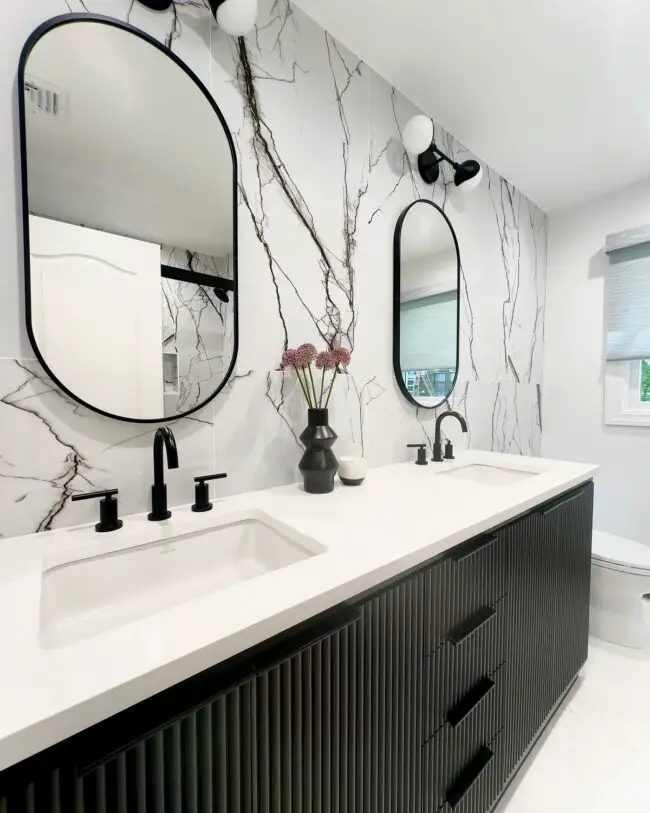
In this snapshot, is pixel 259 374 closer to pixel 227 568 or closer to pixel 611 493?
pixel 227 568

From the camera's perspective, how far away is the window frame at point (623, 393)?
2275mm

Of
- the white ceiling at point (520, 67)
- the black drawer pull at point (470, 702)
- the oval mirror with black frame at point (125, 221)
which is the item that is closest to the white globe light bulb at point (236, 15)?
the oval mirror with black frame at point (125, 221)

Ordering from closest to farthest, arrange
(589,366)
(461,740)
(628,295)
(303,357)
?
(461,740), (303,357), (628,295), (589,366)

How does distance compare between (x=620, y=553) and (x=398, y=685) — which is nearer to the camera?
(x=398, y=685)

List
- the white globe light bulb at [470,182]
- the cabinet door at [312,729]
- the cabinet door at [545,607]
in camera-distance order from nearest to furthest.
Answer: the cabinet door at [312,729] < the cabinet door at [545,607] < the white globe light bulb at [470,182]

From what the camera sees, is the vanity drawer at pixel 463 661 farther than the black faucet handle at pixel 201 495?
No

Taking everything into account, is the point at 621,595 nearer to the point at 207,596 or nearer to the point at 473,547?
the point at 473,547

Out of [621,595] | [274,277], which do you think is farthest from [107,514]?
[621,595]

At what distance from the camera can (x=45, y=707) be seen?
1.23 feet

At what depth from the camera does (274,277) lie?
3.99 feet

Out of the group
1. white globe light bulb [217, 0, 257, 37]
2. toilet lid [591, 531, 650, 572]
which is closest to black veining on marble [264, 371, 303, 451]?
white globe light bulb [217, 0, 257, 37]

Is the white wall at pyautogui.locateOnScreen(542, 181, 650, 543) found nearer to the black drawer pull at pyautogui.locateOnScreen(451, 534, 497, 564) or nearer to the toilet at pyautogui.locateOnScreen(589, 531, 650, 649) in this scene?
the toilet at pyautogui.locateOnScreen(589, 531, 650, 649)

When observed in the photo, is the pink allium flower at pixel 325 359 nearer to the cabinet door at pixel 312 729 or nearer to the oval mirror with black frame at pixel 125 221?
the oval mirror with black frame at pixel 125 221

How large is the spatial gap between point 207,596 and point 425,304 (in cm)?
152
